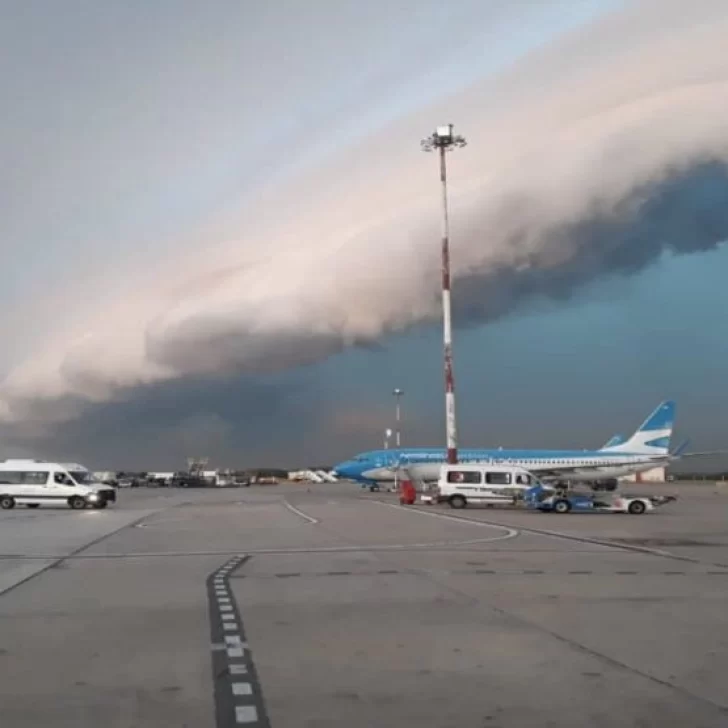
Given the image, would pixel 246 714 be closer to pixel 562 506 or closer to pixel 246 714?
pixel 246 714

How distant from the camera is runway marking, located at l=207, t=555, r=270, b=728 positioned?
7453 millimetres

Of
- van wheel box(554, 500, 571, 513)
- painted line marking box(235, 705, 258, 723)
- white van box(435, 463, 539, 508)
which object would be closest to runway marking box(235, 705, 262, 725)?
painted line marking box(235, 705, 258, 723)

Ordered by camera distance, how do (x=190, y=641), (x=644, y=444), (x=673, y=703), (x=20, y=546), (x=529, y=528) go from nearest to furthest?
(x=673, y=703) < (x=190, y=641) < (x=20, y=546) < (x=529, y=528) < (x=644, y=444)

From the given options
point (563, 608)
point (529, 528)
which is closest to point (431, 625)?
Answer: point (563, 608)

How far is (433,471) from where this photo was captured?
70.2 meters

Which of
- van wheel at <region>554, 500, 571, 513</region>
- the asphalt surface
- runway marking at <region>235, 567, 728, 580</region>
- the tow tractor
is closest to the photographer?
the asphalt surface

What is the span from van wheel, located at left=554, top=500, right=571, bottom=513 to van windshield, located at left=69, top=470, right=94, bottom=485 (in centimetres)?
2576

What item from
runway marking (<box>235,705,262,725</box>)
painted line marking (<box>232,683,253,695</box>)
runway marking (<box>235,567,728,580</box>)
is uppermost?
runway marking (<box>235,567,728,580</box>)

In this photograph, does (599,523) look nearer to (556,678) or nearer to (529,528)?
(529,528)

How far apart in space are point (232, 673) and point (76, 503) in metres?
44.2

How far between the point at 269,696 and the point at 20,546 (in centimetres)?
1906

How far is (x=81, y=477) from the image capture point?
5247 centimetres

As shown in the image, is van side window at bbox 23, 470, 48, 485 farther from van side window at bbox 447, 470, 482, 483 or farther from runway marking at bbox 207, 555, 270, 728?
runway marking at bbox 207, 555, 270, 728

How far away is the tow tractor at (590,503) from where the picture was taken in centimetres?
4103
